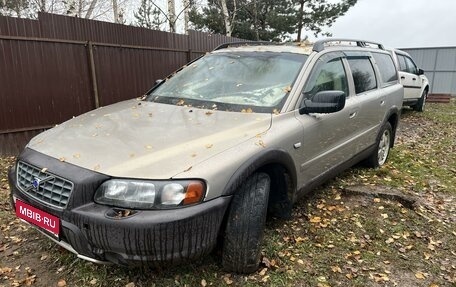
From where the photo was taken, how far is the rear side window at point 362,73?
13.9ft

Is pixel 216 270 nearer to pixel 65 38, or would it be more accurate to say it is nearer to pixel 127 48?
pixel 65 38

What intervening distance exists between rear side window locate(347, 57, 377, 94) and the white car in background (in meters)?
5.92

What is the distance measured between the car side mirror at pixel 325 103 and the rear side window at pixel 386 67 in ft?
7.76

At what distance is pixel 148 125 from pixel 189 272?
1119mm

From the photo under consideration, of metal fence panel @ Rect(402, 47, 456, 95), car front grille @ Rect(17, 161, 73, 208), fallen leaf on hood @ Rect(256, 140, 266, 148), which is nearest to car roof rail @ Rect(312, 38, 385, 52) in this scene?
fallen leaf on hood @ Rect(256, 140, 266, 148)

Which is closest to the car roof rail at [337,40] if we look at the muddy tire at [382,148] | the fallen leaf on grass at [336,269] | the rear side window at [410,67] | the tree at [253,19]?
the muddy tire at [382,148]

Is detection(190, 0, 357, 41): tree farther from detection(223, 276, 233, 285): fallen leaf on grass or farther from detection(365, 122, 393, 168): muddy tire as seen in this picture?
detection(223, 276, 233, 285): fallen leaf on grass

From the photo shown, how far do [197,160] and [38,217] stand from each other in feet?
3.60

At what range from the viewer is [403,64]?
34.8 ft

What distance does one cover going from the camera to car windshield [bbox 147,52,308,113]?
3.16 m

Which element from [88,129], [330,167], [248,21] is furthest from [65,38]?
[248,21]

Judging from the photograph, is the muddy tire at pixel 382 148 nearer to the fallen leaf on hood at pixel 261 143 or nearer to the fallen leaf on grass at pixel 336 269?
the fallen leaf on grass at pixel 336 269

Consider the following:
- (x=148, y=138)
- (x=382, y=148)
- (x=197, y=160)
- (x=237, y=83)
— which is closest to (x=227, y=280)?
(x=197, y=160)

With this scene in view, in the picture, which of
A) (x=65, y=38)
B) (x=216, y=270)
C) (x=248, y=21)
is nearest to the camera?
(x=216, y=270)
